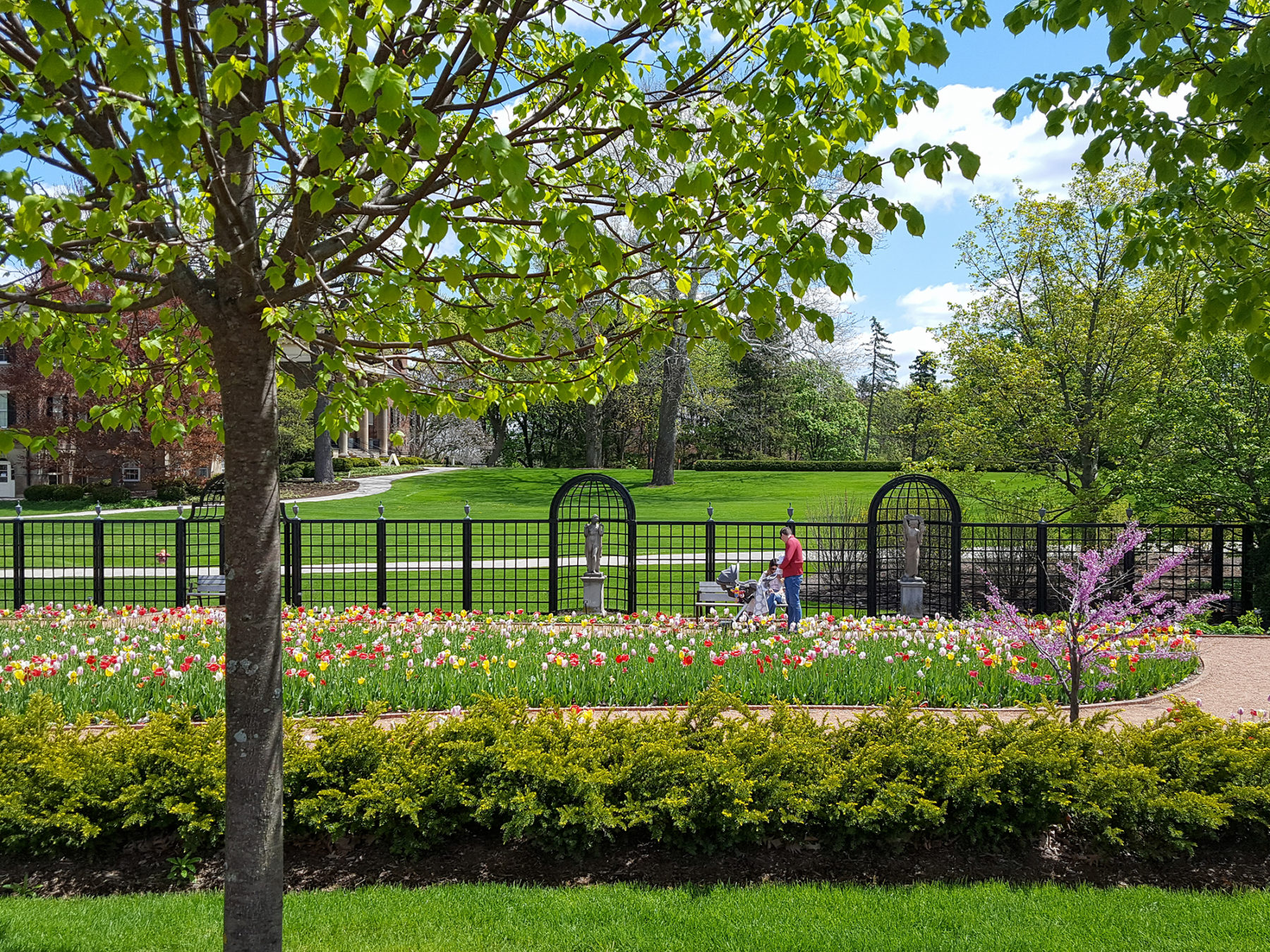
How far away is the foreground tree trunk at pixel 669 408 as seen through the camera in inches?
1207

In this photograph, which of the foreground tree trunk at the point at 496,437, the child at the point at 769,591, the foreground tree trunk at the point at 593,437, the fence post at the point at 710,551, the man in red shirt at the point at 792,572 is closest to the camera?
the man in red shirt at the point at 792,572

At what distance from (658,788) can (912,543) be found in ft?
26.8

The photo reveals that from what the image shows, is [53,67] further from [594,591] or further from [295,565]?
[295,565]

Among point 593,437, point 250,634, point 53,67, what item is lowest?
point 250,634

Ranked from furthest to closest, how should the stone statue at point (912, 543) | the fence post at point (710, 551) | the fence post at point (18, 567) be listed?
the fence post at point (710, 551) → the fence post at point (18, 567) → the stone statue at point (912, 543)

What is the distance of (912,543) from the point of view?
12219 mm

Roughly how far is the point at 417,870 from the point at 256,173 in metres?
3.68

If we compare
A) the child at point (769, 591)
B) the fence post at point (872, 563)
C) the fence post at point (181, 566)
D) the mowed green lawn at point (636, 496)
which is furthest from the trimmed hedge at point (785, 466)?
the fence post at point (181, 566)

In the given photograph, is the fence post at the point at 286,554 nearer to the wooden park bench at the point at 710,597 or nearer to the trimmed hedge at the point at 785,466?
the wooden park bench at the point at 710,597

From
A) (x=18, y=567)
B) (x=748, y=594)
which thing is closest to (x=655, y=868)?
(x=748, y=594)

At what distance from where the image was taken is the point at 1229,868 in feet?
15.9

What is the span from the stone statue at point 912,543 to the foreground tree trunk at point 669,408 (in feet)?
59.4

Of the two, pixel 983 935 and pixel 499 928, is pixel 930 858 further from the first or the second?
pixel 499 928

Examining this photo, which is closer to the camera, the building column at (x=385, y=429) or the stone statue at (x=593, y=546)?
the stone statue at (x=593, y=546)
